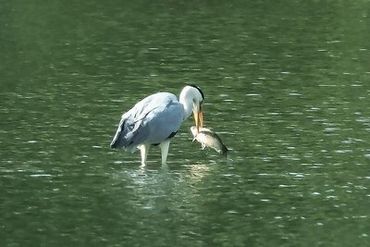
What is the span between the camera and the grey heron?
20.7m

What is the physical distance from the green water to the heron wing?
432 millimetres

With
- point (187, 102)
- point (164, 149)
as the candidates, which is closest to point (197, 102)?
point (187, 102)

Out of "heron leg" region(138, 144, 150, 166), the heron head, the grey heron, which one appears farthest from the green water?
the heron head

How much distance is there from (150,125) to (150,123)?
0.03 meters

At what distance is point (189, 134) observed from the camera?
23797 mm

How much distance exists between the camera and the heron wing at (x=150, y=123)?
20672 mm

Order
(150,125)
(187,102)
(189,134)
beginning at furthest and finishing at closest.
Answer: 1. (189,134)
2. (187,102)
3. (150,125)

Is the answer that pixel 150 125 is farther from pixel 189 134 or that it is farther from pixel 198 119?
pixel 189 134

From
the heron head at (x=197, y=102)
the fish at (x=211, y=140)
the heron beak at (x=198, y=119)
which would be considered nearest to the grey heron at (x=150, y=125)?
the fish at (x=211, y=140)

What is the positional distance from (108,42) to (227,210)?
17882 mm

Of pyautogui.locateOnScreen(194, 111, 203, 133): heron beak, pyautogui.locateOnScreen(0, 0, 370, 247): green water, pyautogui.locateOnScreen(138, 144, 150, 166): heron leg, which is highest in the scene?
pyautogui.locateOnScreen(194, 111, 203, 133): heron beak

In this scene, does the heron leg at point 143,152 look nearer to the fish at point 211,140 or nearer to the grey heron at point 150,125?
the grey heron at point 150,125

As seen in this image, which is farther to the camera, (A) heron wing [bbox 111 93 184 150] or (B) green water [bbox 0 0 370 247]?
(A) heron wing [bbox 111 93 184 150]

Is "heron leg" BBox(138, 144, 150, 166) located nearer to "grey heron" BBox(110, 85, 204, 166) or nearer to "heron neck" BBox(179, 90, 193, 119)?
"grey heron" BBox(110, 85, 204, 166)
